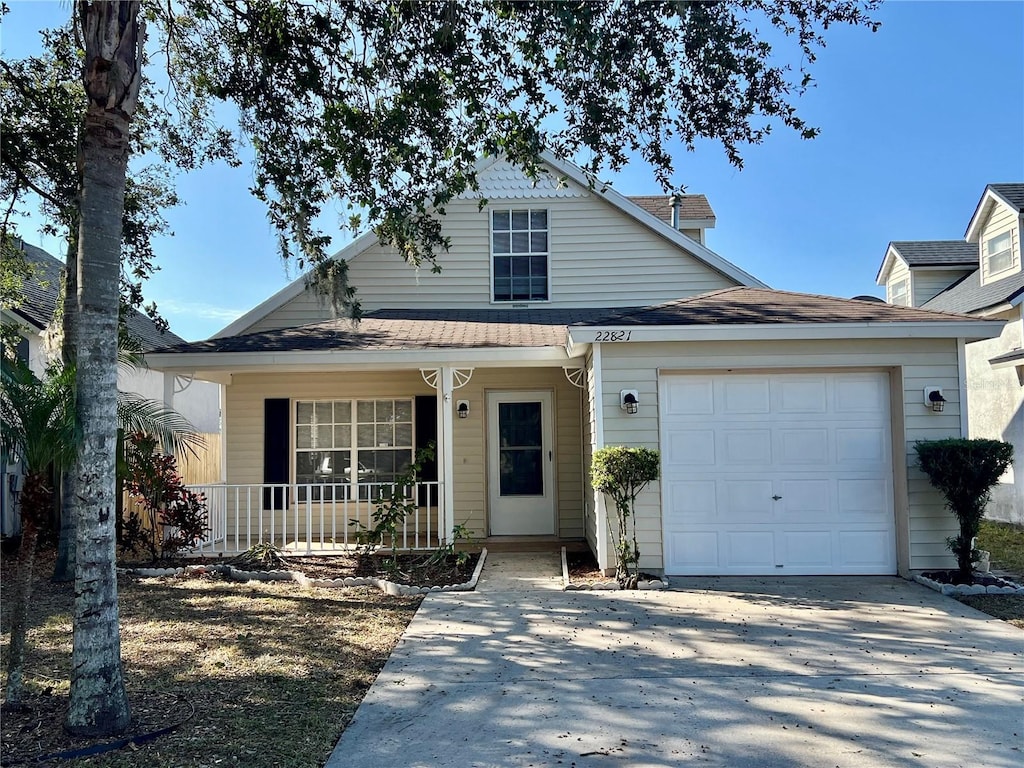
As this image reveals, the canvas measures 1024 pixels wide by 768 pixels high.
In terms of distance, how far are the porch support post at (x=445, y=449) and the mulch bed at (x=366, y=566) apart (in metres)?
0.43

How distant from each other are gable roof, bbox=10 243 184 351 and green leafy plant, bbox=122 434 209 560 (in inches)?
82.9

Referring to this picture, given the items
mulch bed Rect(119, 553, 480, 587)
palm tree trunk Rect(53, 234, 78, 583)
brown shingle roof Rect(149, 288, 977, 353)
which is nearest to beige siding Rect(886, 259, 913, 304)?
brown shingle roof Rect(149, 288, 977, 353)

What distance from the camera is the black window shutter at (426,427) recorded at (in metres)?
10.3

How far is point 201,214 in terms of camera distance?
9.53 metres

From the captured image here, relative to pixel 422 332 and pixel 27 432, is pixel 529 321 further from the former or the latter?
pixel 27 432

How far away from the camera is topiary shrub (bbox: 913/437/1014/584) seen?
A: 22.3ft

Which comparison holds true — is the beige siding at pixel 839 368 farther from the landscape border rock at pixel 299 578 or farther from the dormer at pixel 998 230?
the dormer at pixel 998 230

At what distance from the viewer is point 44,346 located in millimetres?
8719

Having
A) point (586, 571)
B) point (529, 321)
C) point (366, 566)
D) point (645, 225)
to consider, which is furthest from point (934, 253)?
point (366, 566)

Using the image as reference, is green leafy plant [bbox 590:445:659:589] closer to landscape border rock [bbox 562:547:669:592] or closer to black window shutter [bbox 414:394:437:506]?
landscape border rock [bbox 562:547:669:592]

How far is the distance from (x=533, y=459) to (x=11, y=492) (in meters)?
8.57

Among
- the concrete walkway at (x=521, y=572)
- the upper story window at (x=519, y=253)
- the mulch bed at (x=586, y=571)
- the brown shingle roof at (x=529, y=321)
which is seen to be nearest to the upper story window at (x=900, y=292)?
the brown shingle roof at (x=529, y=321)

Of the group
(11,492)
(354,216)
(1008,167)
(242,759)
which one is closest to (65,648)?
(242,759)

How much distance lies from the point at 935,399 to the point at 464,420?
6.14 metres
